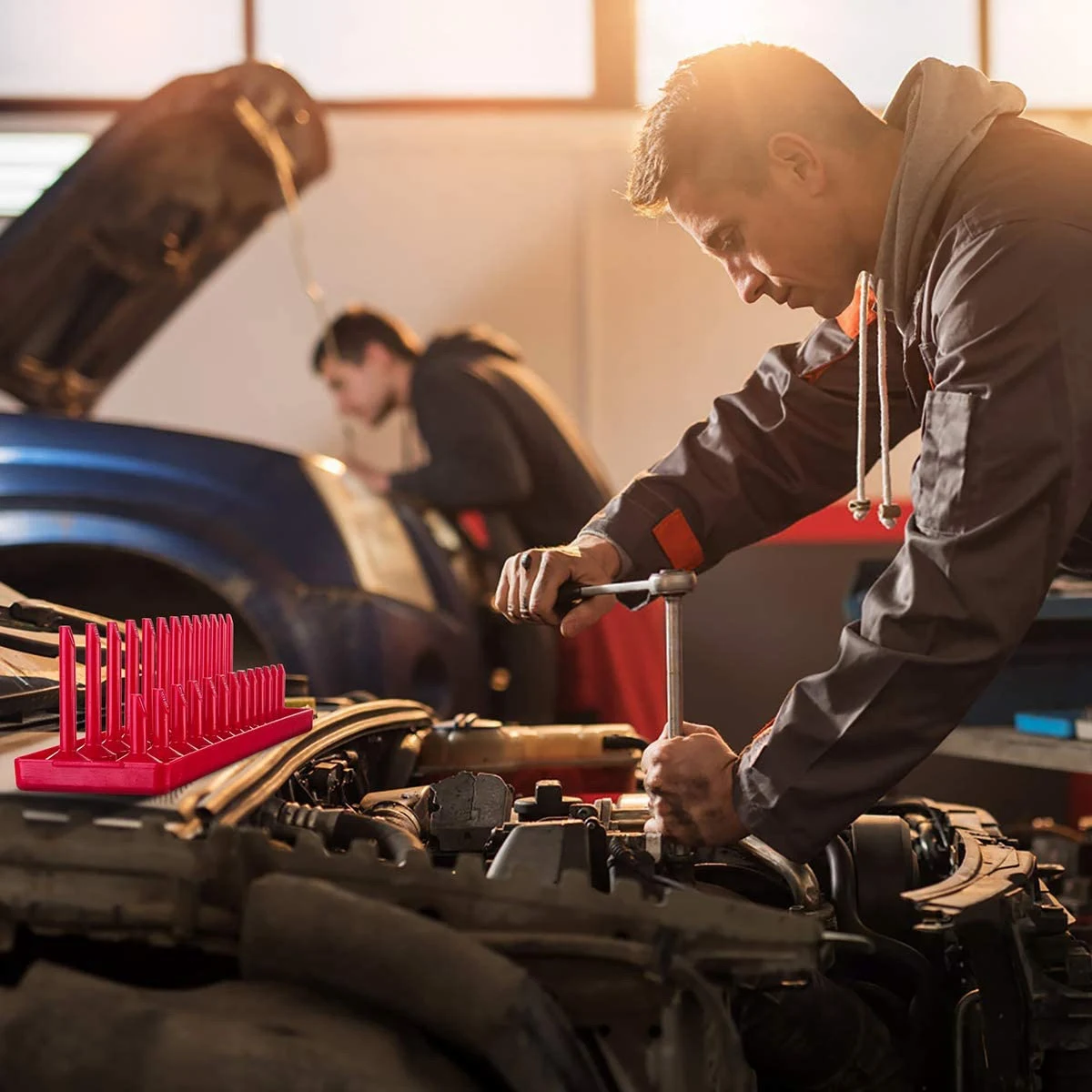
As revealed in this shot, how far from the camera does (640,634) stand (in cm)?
343

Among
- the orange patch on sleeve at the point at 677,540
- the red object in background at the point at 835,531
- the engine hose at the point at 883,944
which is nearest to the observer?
the engine hose at the point at 883,944

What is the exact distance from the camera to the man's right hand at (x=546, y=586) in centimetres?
149

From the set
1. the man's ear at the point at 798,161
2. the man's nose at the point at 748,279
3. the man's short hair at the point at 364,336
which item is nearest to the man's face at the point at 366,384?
the man's short hair at the point at 364,336

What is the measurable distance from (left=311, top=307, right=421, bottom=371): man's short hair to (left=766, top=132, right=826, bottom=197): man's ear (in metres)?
2.42

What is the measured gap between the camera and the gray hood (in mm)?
1309

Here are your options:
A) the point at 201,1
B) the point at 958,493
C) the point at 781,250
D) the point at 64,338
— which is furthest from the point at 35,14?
the point at 958,493

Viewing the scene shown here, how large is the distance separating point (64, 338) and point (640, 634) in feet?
5.16

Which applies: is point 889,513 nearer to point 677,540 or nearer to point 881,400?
point 881,400

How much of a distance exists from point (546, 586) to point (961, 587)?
49 centimetres

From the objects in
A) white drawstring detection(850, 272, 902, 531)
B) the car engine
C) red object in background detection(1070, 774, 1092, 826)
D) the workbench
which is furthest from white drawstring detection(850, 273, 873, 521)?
red object in background detection(1070, 774, 1092, 826)

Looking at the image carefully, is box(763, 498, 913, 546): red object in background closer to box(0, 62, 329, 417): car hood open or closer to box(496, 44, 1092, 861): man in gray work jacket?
box(0, 62, 329, 417): car hood open

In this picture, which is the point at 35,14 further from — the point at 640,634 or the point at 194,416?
the point at 640,634

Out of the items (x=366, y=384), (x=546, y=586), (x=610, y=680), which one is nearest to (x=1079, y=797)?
(x=610, y=680)

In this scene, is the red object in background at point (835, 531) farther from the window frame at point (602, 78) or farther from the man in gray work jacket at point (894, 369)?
the man in gray work jacket at point (894, 369)
